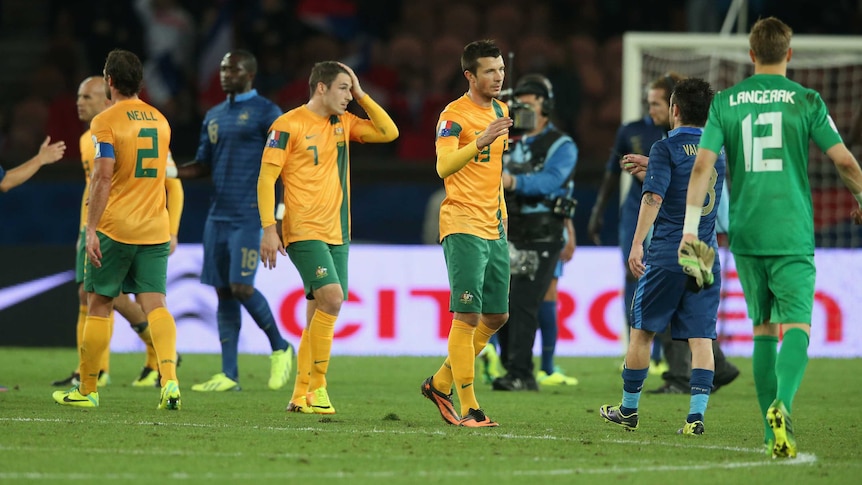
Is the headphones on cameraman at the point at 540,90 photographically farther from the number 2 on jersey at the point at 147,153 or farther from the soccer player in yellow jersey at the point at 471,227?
the number 2 on jersey at the point at 147,153

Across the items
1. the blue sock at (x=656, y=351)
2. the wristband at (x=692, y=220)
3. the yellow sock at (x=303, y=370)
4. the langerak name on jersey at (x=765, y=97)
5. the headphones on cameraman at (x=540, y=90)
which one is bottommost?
the blue sock at (x=656, y=351)

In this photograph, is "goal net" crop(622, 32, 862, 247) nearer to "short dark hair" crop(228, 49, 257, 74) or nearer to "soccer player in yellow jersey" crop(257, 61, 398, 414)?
"short dark hair" crop(228, 49, 257, 74)

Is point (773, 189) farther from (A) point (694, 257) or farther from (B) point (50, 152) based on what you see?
(B) point (50, 152)

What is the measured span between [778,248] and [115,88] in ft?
14.0

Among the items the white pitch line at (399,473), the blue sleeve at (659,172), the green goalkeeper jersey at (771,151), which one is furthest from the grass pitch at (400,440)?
the blue sleeve at (659,172)

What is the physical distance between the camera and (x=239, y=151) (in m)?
9.91

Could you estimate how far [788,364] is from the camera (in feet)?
20.0

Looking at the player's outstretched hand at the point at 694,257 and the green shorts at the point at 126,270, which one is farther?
the green shorts at the point at 126,270

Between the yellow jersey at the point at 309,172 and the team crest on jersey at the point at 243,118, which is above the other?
the team crest on jersey at the point at 243,118

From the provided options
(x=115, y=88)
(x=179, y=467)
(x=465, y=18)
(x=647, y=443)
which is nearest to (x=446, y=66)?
(x=465, y=18)

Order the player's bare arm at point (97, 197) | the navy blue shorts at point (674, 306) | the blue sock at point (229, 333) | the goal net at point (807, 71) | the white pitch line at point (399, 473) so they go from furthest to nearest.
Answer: the goal net at point (807, 71), the blue sock at point (229, 333), the player's bare arm at point (97, 197), the navy blue shorts at point (674, 306), the white pitch line at point (399, 473)

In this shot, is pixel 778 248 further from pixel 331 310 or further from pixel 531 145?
pixel 531 145

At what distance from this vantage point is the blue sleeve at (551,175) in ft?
33.1

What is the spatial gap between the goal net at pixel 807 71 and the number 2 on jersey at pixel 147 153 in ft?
19.8
